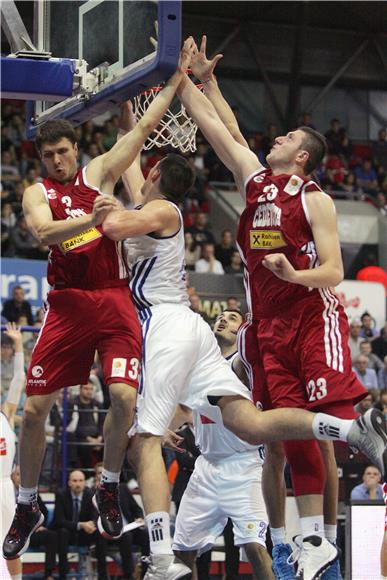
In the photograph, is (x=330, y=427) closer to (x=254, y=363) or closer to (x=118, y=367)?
(x=254, y=363)

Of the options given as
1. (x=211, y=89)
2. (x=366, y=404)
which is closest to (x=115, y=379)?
(x=211, y=89)

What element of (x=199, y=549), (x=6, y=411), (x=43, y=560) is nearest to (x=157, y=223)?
(x=199, y=549)

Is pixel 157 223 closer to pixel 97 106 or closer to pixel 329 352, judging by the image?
pixel 97 106

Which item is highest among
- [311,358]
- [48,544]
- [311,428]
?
[311,358]

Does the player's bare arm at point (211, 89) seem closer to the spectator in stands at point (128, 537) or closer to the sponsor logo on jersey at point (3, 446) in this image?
the sponsor logo on jersey at point (3, 446)

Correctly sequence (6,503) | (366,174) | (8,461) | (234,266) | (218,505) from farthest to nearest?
(366,174) < (234,266) < (8,461) < (6,503) < (218,505)

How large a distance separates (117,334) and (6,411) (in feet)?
16.2

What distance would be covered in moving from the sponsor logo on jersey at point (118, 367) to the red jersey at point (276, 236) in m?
0.88

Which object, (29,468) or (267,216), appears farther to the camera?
(29,468)

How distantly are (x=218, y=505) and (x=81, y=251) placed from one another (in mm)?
3081

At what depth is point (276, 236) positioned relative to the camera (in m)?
6.42

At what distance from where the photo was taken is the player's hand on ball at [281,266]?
6.00m

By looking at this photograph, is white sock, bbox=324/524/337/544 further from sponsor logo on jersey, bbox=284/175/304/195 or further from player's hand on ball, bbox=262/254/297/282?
sponsor logo on jersey, bbox=284/175/304/195

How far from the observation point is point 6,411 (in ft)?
36.9
